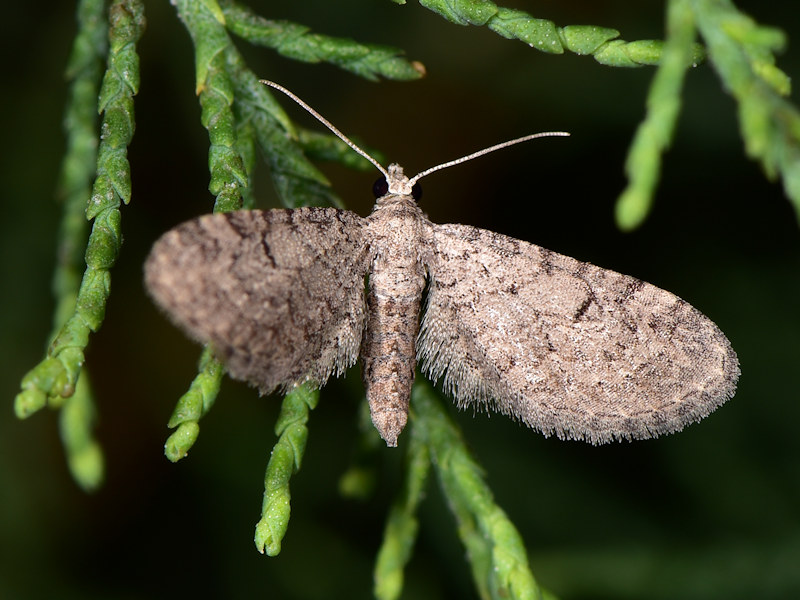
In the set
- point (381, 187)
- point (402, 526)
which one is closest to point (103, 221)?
point (381, 187)

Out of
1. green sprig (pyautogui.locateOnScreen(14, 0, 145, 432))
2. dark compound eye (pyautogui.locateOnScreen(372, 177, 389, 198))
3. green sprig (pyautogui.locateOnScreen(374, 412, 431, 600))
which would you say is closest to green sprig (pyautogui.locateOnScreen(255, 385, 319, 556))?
green sprig (pyautogui.locateOnScreen(374, 412, 431, 600))

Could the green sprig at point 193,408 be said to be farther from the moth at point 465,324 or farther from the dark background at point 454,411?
the dark background at point 454,411

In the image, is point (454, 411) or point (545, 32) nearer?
point (545, 32)

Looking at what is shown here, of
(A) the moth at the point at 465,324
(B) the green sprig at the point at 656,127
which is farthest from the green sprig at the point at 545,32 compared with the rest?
(A) the moth at the point at 465,324

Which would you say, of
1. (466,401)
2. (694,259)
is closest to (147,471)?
(466,401)

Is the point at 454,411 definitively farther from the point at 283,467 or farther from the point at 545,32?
the point at 545,32

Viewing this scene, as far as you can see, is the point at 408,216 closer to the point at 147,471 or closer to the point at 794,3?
the point at 147,471

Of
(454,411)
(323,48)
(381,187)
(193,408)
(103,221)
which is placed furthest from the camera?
(454,411)
